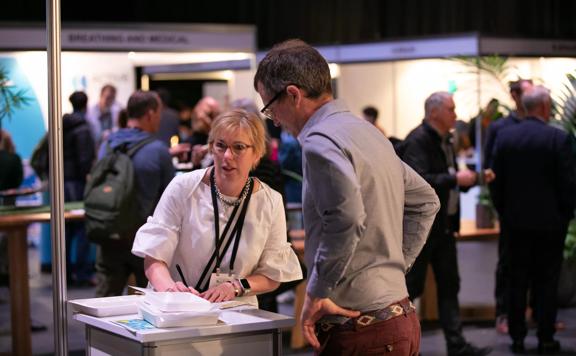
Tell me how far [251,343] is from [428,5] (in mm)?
13018

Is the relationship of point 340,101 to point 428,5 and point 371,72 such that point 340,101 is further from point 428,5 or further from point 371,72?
point 428,5

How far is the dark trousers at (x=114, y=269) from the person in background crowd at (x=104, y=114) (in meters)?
4.20

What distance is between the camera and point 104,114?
33.5ft

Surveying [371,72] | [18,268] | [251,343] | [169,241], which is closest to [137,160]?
[18,268]

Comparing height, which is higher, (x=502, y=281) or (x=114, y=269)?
(x=114, y=269)

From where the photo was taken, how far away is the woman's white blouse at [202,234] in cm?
358

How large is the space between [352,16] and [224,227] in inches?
500

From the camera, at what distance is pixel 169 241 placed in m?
3.59

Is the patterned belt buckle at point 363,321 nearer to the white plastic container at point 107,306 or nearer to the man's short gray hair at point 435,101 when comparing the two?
the white plastic container at point 107,306

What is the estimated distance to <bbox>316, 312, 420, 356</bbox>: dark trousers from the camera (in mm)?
2752

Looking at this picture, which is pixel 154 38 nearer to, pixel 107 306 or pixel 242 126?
pixel 242 126

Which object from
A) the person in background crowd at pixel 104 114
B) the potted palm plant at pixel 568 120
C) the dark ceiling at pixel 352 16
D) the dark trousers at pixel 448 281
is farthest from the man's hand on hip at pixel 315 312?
the dark ceiling at pixel 352 16

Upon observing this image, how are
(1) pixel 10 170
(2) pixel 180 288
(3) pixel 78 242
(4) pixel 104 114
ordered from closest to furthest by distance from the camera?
(2) pixel 180 288, (1) pixel 10 170, (3) pixel 78 242, (4) pixel 104 114

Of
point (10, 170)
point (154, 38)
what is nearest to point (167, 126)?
point (154, 38)
